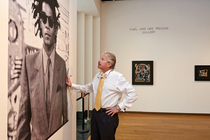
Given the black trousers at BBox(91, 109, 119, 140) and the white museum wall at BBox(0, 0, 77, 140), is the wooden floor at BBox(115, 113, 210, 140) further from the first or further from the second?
the white museum wall at BBox(0, 0, 77, 140)

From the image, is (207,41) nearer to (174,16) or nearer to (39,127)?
(174,16)

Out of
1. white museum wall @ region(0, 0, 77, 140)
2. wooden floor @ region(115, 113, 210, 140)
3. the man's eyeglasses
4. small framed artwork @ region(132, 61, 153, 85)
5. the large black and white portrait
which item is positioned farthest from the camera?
small framed artwork @ region(132, 61, 153, 85)

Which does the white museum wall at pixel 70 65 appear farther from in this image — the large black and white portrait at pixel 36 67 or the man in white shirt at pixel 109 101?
the man in white shirt at pixel 109 101

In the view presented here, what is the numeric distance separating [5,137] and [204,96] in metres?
6.10

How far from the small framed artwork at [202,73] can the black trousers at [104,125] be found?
4482 mm

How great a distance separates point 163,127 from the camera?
13.8 feet

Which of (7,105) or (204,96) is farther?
(204,96)

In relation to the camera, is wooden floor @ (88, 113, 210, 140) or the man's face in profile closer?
the man's face in profile

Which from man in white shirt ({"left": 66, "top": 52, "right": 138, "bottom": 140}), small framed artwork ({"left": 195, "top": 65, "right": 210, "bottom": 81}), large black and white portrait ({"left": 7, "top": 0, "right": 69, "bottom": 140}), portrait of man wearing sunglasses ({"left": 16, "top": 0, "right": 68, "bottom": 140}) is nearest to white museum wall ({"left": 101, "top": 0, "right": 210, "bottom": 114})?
small framed artwork ({"left": 195, "top": 65, "right": 210, "bottom": 81})

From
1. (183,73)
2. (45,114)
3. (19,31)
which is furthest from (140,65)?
(19,31)

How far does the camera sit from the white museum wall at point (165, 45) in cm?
543

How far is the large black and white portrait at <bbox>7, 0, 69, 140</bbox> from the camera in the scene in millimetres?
1054

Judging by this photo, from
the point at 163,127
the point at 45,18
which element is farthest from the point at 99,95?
the point at 163,127

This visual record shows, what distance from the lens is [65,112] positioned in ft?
6.75
